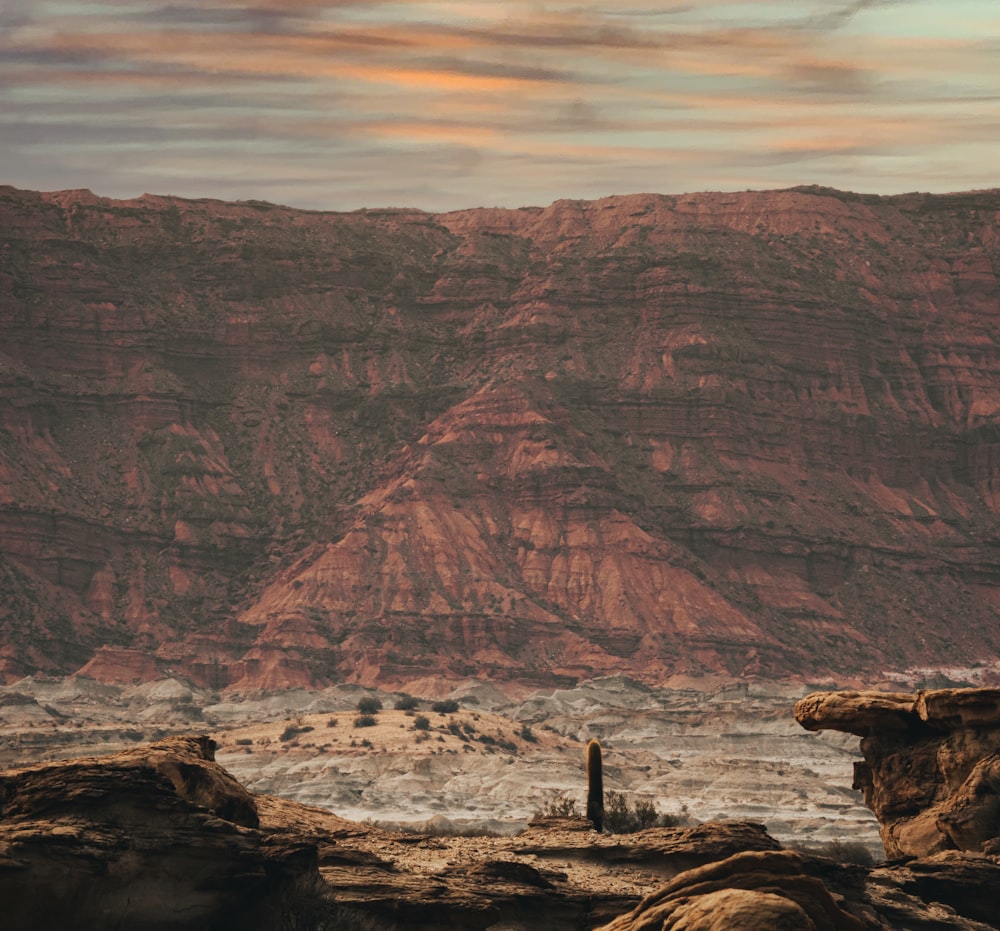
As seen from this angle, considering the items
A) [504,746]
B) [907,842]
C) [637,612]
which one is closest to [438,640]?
[637,612]

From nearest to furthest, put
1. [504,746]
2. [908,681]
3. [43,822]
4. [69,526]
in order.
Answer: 1. [43,822]
2. [504,746]
3. [908,681]
4. [69,526]

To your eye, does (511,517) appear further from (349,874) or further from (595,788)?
(349,874)

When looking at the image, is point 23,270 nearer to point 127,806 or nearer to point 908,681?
point 908,681

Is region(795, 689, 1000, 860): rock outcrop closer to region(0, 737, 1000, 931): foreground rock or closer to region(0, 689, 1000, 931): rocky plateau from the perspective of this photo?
region(0, 689, 1000, 931): rocky plateau

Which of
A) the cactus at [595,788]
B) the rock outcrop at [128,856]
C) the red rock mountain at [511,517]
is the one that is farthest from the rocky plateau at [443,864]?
the red rock mountain at [511,517]

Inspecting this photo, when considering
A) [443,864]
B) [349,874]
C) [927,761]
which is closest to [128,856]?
[349,874]

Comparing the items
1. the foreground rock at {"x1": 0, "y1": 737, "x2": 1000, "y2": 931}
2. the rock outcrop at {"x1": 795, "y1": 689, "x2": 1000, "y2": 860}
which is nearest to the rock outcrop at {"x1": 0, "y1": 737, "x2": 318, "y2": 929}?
the foreground rock at {"x1": 0, "y1": 737, "x2": 1000, "y2": 931}
